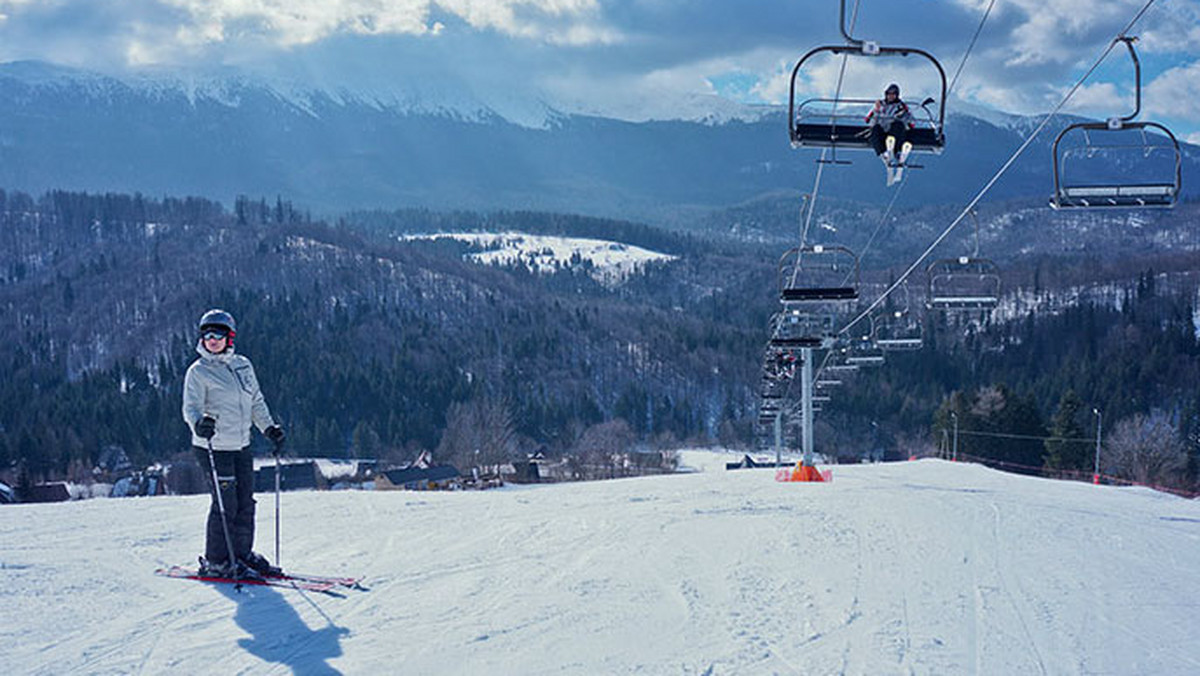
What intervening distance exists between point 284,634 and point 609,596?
7.85 feet

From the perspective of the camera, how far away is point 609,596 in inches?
281

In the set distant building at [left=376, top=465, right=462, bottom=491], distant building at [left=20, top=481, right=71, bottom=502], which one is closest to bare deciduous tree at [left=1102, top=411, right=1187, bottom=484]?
distant building at [left=376, top=465, right=462, bottom=491]

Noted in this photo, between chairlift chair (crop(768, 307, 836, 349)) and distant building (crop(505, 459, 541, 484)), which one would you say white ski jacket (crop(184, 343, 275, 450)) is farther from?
distant building (crop(505, 459, 541, 484))

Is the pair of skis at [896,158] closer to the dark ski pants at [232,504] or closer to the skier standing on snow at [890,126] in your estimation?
the skier standing on snow at [890,126]

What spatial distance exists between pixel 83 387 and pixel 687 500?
10137cm

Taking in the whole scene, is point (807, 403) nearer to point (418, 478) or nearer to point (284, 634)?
point (284, 634)

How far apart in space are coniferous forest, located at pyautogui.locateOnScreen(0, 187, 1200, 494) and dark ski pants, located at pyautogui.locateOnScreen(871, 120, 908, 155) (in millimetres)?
57146

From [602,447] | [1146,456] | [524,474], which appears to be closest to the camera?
[1146,456]

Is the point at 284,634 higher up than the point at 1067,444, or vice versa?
the point at 284,634

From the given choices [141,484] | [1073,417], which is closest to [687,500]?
[1073,417]

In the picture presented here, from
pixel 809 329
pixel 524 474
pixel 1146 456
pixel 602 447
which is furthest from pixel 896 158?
pixel 602 447

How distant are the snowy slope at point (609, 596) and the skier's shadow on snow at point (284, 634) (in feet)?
0.06

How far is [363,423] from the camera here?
95.0 meters

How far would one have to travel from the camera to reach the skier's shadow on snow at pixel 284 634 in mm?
5496
